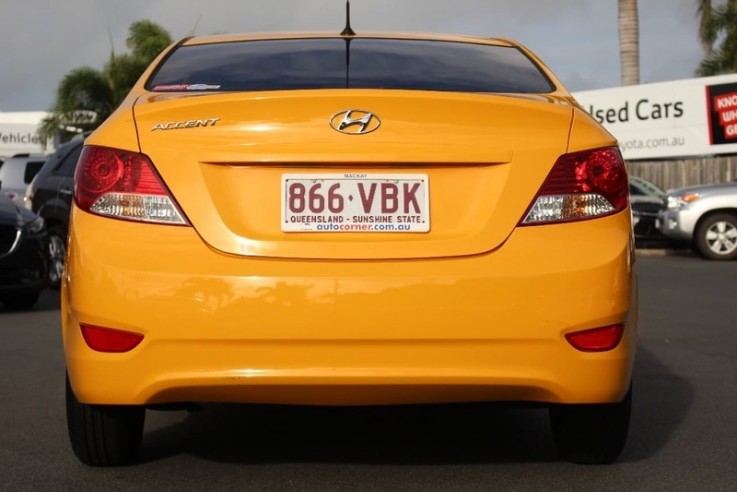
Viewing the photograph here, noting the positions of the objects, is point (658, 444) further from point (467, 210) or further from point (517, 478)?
point (467, 210)

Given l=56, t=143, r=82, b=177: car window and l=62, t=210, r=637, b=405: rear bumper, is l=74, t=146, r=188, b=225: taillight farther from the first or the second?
l=56, t=143, r=82, b=177: car window

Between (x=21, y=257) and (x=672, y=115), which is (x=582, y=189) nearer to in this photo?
(x=21, y=257)

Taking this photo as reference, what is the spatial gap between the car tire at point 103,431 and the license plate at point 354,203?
96 centimetres

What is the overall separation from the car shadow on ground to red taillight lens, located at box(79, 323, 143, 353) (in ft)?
2.26

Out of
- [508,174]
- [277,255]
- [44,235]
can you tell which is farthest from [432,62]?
[44,235]

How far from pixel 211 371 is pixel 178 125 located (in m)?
0.79

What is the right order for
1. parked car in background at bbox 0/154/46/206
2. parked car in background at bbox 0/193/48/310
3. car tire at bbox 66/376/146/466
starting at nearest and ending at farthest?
car tire at bbox 66/376/146/466
parked car in background at bbox 0/193/48/310
parked car in background at bbox 0/154/46/206

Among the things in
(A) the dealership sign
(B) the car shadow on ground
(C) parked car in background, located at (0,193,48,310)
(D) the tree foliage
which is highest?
(D) the tree foliage

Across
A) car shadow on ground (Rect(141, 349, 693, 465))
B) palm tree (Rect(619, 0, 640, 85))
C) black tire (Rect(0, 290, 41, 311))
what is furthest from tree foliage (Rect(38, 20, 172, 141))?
car shadow on ground (Rect(141, 349, 693, 465))

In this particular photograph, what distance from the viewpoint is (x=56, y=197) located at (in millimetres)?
14102

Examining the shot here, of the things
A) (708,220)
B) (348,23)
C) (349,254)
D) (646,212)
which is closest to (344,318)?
(349,254)

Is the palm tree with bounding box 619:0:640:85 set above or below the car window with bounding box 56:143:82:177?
above

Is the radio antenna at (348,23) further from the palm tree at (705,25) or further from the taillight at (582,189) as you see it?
the palm tree at (705,25)

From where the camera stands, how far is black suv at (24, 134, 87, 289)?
1404 centimetres
